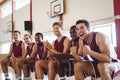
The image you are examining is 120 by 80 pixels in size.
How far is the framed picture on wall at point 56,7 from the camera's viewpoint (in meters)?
5.97

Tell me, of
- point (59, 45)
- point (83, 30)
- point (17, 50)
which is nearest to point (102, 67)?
point (83, 30)

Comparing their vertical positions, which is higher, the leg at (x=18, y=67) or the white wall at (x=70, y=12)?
the white wall at (x=70, y=12)

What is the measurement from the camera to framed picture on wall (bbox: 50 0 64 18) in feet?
19.6

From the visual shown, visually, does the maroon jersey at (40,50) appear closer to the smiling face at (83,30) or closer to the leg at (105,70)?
the smiling face at (83,30)

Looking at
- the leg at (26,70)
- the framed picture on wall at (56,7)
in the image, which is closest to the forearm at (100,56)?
the leg at (26,70)

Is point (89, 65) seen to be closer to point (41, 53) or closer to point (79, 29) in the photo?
point (79, 29)

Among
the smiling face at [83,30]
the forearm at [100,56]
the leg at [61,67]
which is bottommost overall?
the leg at [61,67]

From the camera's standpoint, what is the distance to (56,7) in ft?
20.3

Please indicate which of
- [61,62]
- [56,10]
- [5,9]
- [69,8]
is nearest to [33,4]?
[56,10]

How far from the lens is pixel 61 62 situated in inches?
127

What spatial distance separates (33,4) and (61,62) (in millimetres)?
4590

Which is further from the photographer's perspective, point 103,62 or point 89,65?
point 89,65

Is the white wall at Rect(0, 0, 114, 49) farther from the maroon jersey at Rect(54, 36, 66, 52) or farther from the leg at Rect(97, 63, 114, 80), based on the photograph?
the leg at Rect(97, 63, 114, 80)

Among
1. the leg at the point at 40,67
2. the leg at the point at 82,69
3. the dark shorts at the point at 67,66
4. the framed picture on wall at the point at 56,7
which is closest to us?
the leg at the point at 82,69
